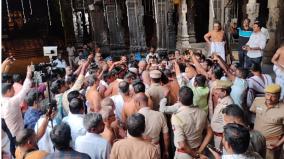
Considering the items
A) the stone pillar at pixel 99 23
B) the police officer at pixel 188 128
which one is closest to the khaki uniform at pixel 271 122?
the police officer at pixel 188 128

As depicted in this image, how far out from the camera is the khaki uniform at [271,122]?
13.8ft

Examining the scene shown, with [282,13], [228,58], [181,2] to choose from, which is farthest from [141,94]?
[181,2]

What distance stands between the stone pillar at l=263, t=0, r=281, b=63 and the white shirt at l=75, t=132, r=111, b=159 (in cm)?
794

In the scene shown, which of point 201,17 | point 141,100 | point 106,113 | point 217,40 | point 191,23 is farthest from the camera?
point 201,17

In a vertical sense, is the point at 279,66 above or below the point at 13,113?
above

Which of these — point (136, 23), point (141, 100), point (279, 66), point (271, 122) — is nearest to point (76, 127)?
point (141, 100)

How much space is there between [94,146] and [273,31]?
27.3 feet

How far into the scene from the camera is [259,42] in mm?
8289

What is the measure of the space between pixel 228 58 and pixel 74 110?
6269 millimetres

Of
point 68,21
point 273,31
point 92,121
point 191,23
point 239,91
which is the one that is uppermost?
point 68,21

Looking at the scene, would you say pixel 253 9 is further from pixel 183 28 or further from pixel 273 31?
pixel 183 28

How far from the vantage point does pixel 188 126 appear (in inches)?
157

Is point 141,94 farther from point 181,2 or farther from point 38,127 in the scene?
point 181,2

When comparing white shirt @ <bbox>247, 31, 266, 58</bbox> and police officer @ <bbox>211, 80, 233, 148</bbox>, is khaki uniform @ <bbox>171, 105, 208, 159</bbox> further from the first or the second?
white shirt @ <bbox>247, 31, 266, 58</bbox>
